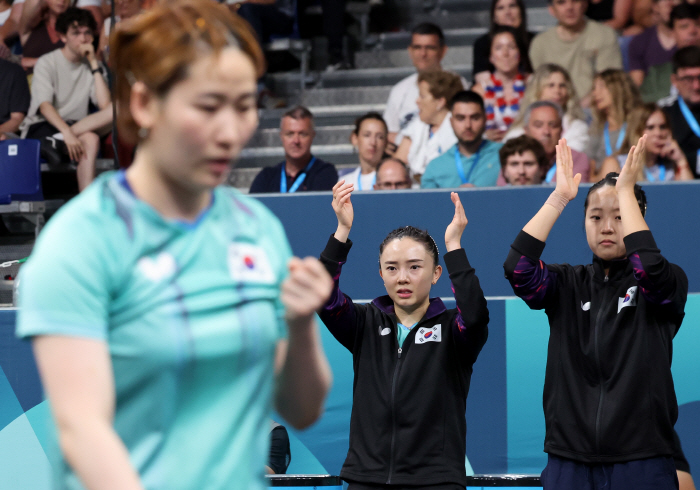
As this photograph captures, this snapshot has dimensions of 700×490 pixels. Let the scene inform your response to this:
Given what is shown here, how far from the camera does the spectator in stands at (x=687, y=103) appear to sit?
5570 millimetres

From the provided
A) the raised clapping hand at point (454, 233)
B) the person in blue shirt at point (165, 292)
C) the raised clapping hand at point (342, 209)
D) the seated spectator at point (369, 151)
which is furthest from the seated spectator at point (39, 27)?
the person in blue shirt at point (165, 292)

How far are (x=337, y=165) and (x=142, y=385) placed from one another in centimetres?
616

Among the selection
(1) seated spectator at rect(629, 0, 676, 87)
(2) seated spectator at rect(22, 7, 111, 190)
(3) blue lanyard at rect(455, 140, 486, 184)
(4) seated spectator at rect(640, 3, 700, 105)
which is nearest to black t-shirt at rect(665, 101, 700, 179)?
(4) seated spectator at rect(640, 3, 700, 105)

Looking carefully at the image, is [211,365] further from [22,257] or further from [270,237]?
[22,257]

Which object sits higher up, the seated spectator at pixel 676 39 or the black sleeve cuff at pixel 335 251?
the seated spectator at pixel 676 39

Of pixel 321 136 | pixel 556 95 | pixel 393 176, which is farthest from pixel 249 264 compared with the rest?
pixel 321 136

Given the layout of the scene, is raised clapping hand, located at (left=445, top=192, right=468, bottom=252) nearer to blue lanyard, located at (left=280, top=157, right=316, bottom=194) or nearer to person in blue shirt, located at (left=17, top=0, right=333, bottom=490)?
person in blue shirt, located at (left=17, top=0, right=333, bottom=490)

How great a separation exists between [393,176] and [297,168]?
0.79m

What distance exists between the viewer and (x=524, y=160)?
5.05 m

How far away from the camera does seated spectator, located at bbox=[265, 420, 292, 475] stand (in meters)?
3.76

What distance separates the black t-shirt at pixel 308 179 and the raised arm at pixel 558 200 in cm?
254

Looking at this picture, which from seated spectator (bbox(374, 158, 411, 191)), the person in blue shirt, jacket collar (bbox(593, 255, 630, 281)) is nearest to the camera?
the person in blue shirt

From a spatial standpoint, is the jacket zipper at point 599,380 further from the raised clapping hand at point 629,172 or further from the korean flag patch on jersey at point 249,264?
the korean flag patch on jersey at point 249,264

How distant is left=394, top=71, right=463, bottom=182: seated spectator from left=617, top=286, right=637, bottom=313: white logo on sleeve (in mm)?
3007
